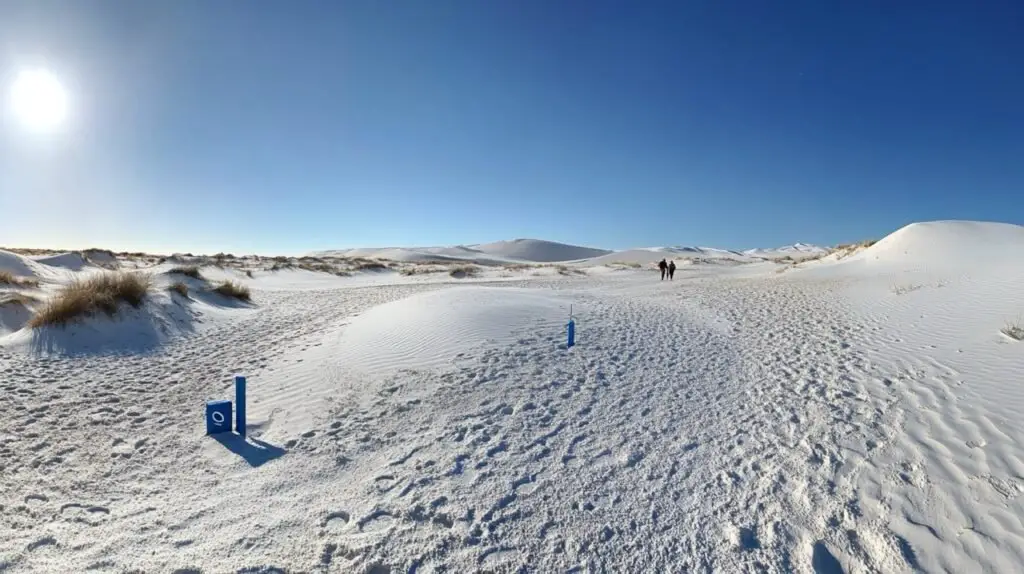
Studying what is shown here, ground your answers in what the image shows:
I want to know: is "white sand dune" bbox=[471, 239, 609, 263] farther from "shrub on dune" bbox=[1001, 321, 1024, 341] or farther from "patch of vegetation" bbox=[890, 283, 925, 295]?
"shrub on dune" bbox=[1001, 321, 1024, 341]

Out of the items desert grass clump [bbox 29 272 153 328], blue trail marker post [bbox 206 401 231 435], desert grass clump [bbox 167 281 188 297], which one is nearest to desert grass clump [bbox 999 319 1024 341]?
blue trail marker post [bbox 206 401 231 435]

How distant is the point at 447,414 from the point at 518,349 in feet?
9.70

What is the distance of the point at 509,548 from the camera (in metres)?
3.50

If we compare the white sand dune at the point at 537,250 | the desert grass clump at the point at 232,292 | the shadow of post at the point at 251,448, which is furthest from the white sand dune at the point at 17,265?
the white sand dune at the point at 537,250

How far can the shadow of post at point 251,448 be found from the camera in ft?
16.2

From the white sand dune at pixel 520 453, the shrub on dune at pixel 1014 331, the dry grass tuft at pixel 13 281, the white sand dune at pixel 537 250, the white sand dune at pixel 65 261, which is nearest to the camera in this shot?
the white sand dune at pixel 520 453

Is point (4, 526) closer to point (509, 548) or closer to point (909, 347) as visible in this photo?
point (509, 548)

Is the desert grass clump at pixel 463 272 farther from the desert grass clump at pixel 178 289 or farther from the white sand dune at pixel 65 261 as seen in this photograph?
the white sand dune at pixel 65 261

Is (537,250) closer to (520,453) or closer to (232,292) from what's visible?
(232,292)

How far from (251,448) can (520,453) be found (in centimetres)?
313

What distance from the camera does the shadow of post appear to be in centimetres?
493

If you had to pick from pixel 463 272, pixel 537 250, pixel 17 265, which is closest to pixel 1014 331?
pixel 463 272

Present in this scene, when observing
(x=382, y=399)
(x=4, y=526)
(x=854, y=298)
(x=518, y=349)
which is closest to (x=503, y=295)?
(x=518, y=349)

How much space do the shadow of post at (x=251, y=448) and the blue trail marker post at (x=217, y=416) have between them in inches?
3.7
